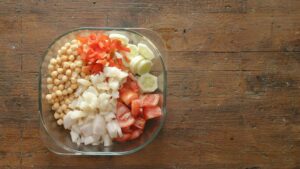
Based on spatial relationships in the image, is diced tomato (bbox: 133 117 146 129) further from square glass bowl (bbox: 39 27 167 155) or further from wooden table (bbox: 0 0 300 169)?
wooden table (bbox: 0 0 300 169)

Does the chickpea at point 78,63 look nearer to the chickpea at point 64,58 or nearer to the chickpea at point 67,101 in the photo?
the chickpea at point 64,58

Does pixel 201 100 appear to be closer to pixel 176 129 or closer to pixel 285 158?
pixel 176 129

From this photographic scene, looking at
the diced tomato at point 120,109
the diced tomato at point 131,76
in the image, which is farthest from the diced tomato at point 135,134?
the diced tomato at point 131,76

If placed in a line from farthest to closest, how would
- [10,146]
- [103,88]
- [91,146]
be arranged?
[10,146] < [91,146] < [103,88]

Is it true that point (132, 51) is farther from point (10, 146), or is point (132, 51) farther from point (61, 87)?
point (10, 146)

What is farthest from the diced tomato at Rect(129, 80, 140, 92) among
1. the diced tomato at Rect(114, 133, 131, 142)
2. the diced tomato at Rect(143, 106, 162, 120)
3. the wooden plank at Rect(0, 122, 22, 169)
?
the wooden plank at Rect(0, 122, 22, 169)

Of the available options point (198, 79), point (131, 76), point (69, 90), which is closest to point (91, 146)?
point (69, 90)
